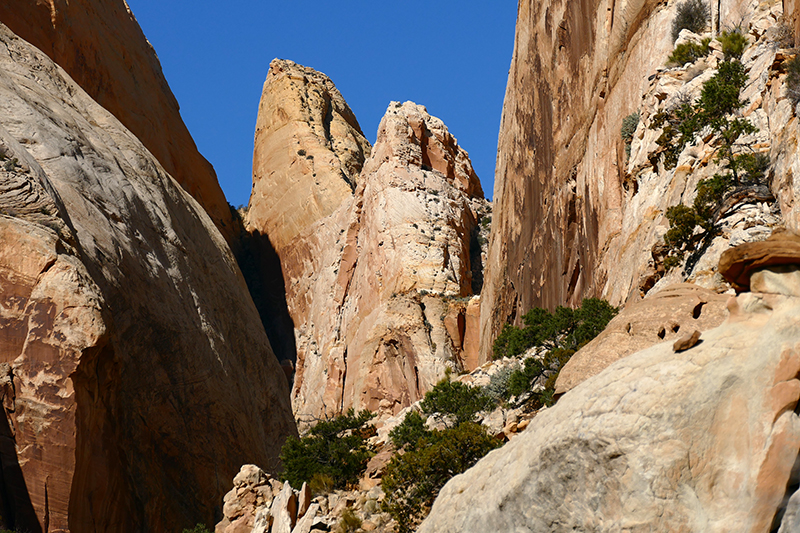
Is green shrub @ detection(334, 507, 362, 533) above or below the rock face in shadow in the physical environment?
below

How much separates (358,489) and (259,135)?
184ft

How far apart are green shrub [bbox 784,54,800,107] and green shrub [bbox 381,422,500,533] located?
7.98m

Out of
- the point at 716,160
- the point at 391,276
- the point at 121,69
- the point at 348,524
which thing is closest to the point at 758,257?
the point at 716,160

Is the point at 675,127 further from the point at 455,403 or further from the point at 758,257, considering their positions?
the point at 758,257

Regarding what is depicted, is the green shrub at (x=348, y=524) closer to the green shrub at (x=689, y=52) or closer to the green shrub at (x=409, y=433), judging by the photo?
the green shrub at (x=409, y=433)

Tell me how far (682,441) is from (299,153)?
5925cm

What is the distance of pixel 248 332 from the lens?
36750mm

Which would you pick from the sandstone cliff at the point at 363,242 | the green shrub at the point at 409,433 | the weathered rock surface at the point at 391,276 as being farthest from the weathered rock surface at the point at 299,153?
the green shrub at the point at 409,433

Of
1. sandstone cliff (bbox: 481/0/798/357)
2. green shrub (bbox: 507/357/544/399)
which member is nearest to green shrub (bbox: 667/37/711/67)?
sandstone cliff (bbox: 481/0/798/357)

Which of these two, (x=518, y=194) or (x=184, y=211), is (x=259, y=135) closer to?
(x=184, y=211)

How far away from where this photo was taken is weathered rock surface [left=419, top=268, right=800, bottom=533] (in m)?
7.26

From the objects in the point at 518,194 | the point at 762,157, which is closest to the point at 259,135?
the point at 518,194

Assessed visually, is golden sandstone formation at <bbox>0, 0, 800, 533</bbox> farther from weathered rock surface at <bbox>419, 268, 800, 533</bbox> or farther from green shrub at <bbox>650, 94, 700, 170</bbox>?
green shrub at <bbox>650, 94, 700, 170</bbox>

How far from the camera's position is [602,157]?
944 inches
